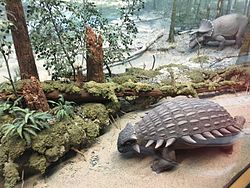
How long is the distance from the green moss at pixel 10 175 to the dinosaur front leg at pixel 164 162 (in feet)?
3.20

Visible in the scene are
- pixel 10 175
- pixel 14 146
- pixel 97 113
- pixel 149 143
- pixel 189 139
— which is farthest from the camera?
pixel 97 113

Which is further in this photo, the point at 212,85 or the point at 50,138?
the point at 212,85

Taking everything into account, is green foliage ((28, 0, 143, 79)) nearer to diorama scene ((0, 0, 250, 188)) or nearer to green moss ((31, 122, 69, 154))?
diorama scene ((0, 0, 250, 188))

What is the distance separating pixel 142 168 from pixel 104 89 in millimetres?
1012

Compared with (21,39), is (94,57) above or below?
below

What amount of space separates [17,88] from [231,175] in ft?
6.34

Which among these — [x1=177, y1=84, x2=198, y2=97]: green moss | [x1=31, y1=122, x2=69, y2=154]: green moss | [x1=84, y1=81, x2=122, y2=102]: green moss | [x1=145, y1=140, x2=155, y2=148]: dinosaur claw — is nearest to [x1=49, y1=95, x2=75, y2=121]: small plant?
[x1=31, y1=122, x2=69, y2=154]: green moss

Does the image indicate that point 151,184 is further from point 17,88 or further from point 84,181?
point 17,88

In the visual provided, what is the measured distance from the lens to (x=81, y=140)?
232cm

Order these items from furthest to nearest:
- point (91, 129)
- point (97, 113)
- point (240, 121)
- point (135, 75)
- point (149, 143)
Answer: point (135, 75)
point (97, 113)
point (91, 129)
point (149, 143)
point (240, 121)

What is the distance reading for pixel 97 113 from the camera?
99.6 inches

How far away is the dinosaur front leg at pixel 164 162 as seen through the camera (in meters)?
1.66

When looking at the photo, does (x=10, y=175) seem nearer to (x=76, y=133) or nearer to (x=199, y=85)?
(x=76, y=133)

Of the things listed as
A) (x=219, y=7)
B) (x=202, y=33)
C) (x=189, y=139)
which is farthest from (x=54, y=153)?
(x=202, y=33)
